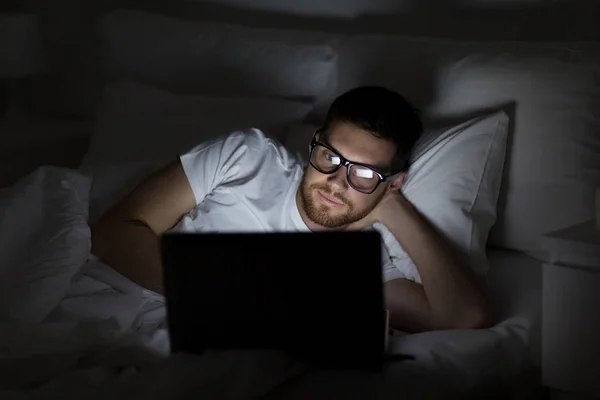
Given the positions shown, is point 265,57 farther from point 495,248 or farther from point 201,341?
point 201,341

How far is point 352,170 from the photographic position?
162 cm

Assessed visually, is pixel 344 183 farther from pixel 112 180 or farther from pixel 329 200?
pixel 112 180

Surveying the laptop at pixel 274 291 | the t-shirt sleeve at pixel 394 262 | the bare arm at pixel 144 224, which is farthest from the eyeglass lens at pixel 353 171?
the laptop at pixel 274 291

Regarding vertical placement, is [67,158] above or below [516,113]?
below

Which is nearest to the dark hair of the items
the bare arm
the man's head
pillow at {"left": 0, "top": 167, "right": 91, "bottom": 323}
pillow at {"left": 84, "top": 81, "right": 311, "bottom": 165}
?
the man's head

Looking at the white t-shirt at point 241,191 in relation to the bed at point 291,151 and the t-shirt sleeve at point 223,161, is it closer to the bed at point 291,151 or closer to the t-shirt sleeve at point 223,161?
the t-shirt sleeve at point 223,161

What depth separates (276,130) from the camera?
2.12 m

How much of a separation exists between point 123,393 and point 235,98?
122 centimetres

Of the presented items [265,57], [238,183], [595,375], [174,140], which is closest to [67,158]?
[174,140]

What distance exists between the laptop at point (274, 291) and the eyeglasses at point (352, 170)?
19.7 inches

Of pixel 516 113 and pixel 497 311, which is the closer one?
pixel 497 311

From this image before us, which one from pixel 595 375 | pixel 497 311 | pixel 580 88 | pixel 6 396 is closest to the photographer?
pixel 6 396

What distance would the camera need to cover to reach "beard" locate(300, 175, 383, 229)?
164 centimetres

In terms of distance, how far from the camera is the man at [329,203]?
5.24ft
